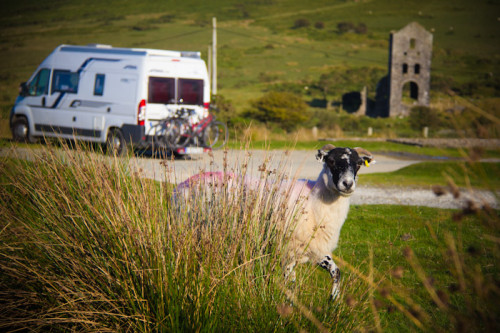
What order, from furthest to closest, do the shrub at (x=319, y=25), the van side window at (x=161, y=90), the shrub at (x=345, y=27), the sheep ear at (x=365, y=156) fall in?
the shrub at (x=319, y=25) → the shrub at (x=345, y=27) → the van side window at (x=161, y=90) → the sheep ear at (x=365, y=156)

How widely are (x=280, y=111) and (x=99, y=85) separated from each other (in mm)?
26653

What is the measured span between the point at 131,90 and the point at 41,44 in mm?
88382

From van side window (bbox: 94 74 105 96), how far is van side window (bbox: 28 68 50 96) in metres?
2.23

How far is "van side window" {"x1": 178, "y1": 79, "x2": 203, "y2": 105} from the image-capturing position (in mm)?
16183

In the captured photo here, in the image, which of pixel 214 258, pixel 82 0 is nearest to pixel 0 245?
pixel 214 258

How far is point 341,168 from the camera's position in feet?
16.5

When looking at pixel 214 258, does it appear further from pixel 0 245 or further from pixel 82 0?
pixel 82 0

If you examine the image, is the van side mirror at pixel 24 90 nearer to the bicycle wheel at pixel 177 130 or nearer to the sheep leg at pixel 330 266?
the bicycle wheel at pixel 177 130

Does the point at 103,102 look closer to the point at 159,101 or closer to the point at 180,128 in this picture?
the point at 159,101

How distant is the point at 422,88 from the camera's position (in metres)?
58.2

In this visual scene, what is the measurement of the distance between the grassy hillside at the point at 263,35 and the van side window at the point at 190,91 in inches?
1429

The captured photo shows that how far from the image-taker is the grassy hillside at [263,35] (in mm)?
81062

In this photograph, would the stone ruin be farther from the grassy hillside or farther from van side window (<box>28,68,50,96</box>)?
van side window (<box>28,68,50,96</box>)

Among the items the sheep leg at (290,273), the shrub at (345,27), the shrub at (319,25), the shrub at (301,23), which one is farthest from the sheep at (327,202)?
the shrub at (319,25)
